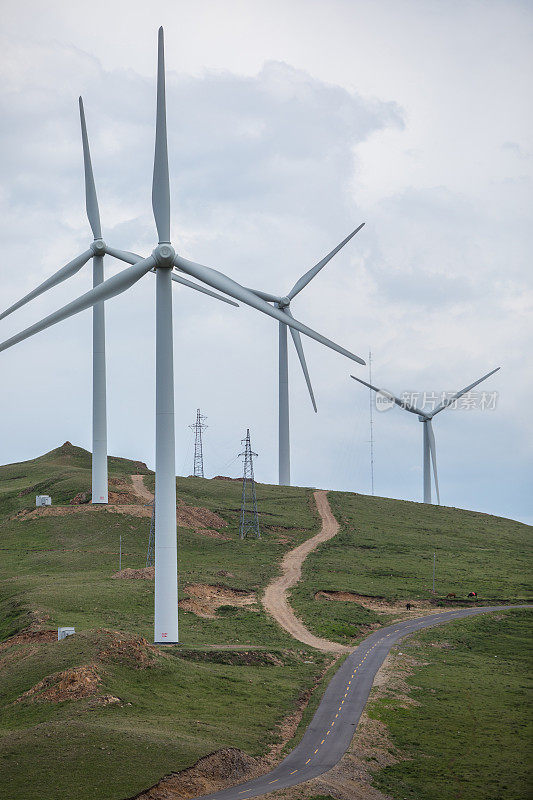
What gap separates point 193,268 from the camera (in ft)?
242

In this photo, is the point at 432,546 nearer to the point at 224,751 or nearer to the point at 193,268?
the point at 193,268

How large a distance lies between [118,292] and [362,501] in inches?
4329

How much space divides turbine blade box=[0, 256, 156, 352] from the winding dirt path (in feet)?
126

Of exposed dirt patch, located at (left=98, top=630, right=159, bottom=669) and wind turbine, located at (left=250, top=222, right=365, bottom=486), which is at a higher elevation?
wind turbine, located at (left=250, top=222, right=365, bottom=486)

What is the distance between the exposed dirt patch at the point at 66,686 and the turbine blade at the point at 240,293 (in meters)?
28.4

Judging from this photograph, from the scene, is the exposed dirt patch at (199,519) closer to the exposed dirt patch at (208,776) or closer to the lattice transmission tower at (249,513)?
the lattice transmission tower at (249,513)

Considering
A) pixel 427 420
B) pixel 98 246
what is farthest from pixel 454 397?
pixel 98 246

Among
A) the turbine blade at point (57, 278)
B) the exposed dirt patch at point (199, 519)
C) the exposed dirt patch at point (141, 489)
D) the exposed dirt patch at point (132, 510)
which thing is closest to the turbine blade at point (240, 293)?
the turbine blade at point (57, 278)

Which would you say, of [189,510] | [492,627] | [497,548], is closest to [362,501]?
[497,548]

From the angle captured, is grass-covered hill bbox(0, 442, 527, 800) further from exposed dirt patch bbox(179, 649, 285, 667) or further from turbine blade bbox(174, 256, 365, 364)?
turbine blade bbox(174, 256, 365, 364)

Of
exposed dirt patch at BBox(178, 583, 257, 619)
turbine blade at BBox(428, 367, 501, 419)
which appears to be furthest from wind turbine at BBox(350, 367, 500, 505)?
exposed dirt patch at BBox(178, 583, 257, 619)

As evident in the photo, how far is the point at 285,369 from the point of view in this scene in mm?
168625

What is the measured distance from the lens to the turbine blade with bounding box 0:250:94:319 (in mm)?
87412

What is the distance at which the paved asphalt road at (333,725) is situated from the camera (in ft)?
165
